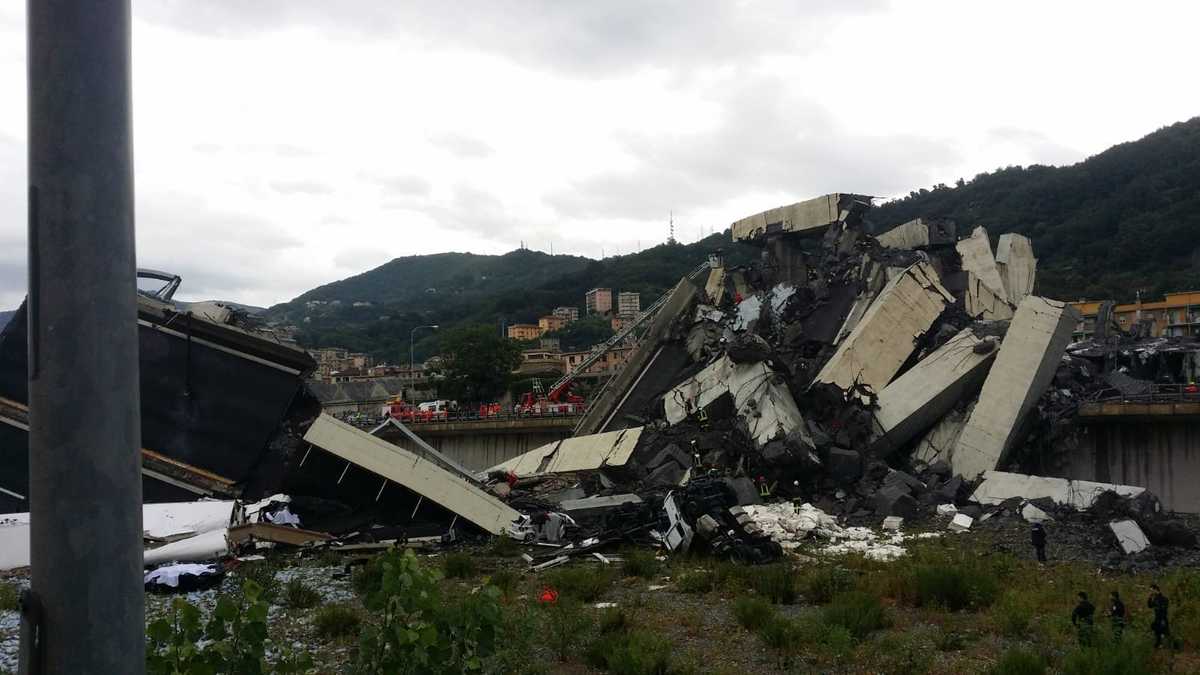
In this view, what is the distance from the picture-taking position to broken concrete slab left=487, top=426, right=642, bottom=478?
56.2 ft

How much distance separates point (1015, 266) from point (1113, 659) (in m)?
19.5

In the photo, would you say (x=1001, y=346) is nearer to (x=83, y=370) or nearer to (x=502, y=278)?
(x=83, y=370)

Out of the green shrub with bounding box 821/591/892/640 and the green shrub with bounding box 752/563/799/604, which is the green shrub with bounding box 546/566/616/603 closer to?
the green shrub with bounding box 752/563/799/604

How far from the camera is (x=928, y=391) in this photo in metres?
17.0

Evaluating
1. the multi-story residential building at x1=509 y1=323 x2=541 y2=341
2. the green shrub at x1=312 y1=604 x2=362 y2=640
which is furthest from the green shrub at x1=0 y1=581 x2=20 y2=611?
the multi-story residential building at x1=509 y1=323 x2=541 y2=341

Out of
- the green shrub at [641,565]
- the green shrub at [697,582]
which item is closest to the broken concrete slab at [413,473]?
Result: the green shrub at [641,565]

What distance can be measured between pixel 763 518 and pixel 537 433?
44.6 feet

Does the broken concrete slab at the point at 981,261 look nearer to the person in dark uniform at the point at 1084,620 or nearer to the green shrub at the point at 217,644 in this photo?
the person in dark uniform at the point at 1084,620

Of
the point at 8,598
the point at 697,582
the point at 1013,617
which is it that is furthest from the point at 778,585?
the point at 8,598

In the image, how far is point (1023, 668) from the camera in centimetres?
597

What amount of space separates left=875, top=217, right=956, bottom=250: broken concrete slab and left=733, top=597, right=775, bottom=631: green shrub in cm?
1693

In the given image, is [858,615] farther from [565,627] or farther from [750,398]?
[750,398]

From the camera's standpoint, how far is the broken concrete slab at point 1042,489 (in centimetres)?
1336

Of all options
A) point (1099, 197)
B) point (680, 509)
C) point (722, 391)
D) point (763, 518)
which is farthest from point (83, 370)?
point (1099, 197)
